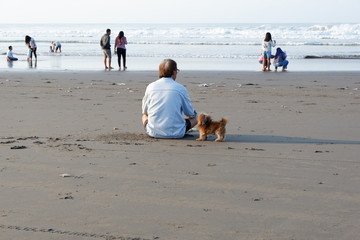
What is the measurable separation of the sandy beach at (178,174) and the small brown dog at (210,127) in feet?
0.51

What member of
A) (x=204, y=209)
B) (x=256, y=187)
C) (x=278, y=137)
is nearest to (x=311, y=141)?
(x=278, y=137)

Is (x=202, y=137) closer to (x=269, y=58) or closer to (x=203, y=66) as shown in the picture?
(x=269, y=58)

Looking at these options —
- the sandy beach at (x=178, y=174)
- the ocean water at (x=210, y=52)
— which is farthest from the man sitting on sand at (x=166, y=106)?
the ocean water at (x=210, y=52)

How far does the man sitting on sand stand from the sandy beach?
18cm

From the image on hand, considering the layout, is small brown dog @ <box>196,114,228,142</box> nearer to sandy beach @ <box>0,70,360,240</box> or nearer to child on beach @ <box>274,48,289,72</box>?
sandy beach @ <box>0,70,360,240</box>

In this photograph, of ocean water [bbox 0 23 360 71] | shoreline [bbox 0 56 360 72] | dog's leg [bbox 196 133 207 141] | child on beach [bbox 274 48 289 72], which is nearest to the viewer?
dog's leg [bbox 196 133 207 141]

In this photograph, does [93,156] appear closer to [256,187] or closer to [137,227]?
[256,187]

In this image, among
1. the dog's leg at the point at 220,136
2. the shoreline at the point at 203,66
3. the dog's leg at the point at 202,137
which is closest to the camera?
the dog's leg at the point at 220,136

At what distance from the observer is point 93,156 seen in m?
5.93

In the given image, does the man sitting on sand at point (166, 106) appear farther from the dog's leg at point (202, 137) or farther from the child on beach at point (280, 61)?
the child on beach at point (280, 61)

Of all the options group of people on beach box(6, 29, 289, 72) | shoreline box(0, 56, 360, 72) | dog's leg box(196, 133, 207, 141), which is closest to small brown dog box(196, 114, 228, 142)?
dog's leg box(196, 133, 207, 141)

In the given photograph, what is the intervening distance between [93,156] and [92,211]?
1.90 metres

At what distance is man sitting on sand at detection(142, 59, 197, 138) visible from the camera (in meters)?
7.00

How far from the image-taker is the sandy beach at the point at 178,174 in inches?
149
